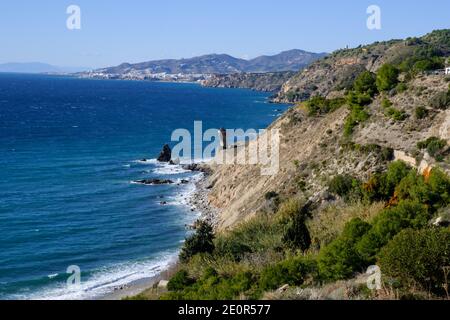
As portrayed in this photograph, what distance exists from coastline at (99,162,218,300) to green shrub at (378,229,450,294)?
12.0m

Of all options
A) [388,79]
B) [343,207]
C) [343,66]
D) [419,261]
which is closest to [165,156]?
[388,79]

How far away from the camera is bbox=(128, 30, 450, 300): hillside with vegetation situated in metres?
15.9

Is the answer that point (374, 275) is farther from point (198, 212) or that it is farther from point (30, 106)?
point (30, 106)

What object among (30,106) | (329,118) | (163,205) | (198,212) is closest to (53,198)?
(163,205)

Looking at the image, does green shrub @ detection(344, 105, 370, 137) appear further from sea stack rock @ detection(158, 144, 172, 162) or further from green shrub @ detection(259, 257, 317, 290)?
sea stack rock @ detection(158, 144, 172, 162)

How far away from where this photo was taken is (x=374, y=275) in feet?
53.0

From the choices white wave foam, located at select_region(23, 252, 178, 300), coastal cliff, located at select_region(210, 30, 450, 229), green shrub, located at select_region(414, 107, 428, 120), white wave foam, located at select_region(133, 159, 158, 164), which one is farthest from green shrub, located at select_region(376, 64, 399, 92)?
white wave foam, located at select_region(133, 159, 158, 164)

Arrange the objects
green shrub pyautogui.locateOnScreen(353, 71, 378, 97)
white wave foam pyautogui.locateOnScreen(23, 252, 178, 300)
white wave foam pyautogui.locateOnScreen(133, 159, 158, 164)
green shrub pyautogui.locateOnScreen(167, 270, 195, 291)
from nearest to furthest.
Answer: green shrub pyautogui.locateOnScreen(167, 270, 195, 291) → white wave foam pyautogui.locateOnScreen(23, 252, 178, 300) → green shrub pyautogui.locateOnScreen(353, 71, 378, 97) → white wave foam pyautogui.locateOnScreen(133, 159, 158, 164)

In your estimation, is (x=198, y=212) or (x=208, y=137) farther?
(x=208, y=137)

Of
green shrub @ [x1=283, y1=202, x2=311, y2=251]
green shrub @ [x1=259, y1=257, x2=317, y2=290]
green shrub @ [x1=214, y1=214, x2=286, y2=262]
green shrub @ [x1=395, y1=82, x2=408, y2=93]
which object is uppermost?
green shrub @ [x1=395, y1=82, x2=408, y2=93]

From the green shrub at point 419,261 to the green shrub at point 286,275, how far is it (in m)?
3.18

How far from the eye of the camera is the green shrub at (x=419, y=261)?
49.5ft

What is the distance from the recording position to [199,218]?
4672 cm
